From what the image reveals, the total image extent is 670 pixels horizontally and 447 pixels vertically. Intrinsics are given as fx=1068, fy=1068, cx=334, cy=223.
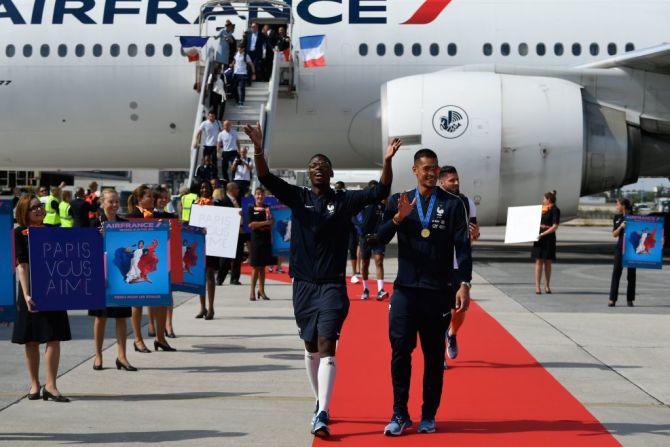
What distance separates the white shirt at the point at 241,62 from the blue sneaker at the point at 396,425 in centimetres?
1453

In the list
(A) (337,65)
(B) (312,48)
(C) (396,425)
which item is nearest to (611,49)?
(A) (337,65)

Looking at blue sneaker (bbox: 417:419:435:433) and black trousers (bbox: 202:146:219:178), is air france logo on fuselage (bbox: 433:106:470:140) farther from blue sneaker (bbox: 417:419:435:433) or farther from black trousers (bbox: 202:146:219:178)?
blue sneaker (bbox: 417:419:435:433)

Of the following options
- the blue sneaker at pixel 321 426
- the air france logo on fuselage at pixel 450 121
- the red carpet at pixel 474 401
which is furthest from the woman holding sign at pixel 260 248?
the blue sneaker at pixel 321 426

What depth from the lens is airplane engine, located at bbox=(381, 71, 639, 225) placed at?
62.7 ft

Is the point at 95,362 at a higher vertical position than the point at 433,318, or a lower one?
lower

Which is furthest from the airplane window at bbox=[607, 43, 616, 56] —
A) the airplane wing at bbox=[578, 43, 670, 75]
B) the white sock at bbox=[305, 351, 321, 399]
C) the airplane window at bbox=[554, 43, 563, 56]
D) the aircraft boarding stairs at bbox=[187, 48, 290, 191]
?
the white sock at bbox=[305, 351, 321, 399]

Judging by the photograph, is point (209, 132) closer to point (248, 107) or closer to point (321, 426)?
point (248, 107)

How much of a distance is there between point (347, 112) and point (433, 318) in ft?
47.2

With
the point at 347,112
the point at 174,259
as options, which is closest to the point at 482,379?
the point at 174,259

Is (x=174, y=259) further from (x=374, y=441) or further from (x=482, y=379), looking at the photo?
(x=374, y=441)

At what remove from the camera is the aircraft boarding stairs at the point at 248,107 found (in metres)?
20.1

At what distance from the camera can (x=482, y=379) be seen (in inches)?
348

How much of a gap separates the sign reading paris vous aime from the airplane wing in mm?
14856

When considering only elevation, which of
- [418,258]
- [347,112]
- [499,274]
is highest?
[347,112]
